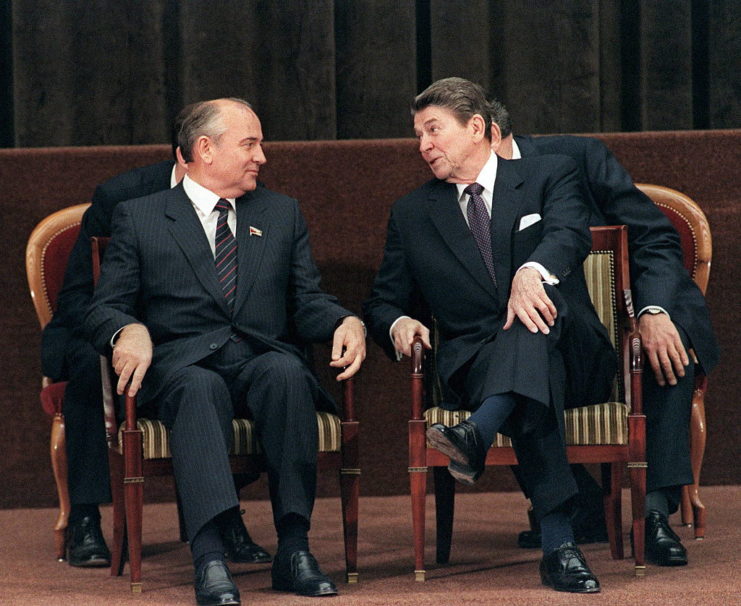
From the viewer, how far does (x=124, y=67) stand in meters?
4.52

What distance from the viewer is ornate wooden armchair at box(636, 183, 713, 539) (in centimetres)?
360

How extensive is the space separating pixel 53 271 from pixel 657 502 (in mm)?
1805

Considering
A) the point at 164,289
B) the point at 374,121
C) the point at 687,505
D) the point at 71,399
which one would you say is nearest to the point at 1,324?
the point at 71,399

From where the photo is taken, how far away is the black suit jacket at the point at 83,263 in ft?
11.1

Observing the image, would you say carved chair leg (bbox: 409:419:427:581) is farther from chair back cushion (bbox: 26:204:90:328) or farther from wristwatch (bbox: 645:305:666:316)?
chair back cushion (bbox: 26:204:90:328)

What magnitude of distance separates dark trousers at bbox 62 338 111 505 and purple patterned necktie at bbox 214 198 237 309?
1.60 ft

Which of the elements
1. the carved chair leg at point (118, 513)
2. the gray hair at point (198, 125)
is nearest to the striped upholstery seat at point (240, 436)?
the carved chair leg at point (118, 513)

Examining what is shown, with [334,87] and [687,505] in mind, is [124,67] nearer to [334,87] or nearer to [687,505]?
[334,87]

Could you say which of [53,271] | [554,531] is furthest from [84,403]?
[554,531]

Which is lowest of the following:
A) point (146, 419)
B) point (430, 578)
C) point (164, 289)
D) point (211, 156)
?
point (430, 578)

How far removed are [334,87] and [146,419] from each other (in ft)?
6.46

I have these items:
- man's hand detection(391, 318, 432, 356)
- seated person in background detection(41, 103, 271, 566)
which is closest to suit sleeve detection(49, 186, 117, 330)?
seated person in background detection(41, 103, 271, 566)

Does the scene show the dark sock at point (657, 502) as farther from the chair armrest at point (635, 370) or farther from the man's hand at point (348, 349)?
the man's hand at point (348, 349)

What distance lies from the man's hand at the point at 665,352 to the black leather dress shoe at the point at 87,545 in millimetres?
1479
